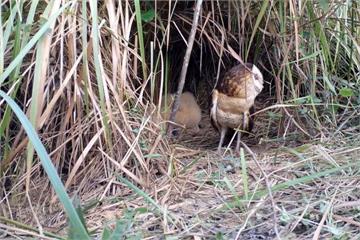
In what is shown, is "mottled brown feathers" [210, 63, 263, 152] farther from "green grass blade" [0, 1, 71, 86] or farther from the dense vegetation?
"green grass blade" [0, 1, 71, 86]

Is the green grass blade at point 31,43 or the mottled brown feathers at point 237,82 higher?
the green grass blade at point 31,43

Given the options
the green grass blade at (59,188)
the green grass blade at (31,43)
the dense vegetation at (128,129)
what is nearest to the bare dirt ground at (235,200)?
the dense vegetation at (128,129)

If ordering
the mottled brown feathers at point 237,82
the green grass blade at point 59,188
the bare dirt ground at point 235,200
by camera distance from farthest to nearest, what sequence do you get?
1. the mottled brown feathers at point 237,82
2. the bare dirt ground at point 235,200
3. the green grass blade at point 59,188

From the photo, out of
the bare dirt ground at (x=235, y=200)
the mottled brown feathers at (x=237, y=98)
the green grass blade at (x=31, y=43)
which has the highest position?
the green grass blade at (x=31, y=43)

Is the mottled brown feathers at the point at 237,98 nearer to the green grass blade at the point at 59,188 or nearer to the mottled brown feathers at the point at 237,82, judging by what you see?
the mottled brown feathers at the point at 237,82

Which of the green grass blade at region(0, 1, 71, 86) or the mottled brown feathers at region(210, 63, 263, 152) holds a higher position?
the green grass blade at region(0, 1, 71, 86)

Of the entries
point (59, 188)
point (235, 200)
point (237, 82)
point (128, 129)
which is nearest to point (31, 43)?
point (128, 129)

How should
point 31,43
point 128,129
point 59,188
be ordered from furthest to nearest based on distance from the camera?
point 128,129
point 31,43
point 59,188

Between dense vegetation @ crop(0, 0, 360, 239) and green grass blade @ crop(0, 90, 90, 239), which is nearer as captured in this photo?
green grass blade @ crop(0, 90, 90, 239)

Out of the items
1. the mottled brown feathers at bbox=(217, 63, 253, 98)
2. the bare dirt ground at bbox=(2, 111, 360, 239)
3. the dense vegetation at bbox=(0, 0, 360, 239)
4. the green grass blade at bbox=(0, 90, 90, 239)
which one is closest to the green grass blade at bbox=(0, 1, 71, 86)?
the dense vegetation at bbox=(0, 0, 360, 239)

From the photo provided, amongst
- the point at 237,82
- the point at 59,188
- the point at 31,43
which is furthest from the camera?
the point at 237,82

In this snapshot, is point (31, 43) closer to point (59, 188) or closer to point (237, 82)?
point (59, 188)

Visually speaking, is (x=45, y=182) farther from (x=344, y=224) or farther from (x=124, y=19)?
(x=344, y=224)

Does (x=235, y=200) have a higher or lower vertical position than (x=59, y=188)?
lower
